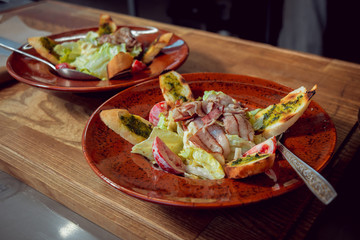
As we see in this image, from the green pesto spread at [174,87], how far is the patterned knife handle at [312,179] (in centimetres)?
40

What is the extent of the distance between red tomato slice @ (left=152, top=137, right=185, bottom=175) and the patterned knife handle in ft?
0.90

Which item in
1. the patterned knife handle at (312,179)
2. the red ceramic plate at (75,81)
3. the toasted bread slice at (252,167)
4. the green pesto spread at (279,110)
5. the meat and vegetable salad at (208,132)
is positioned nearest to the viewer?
the patterned knife handle at (312,179)

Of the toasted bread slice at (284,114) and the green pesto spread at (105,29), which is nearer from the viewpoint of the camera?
the toasted bread slice at (284,114)

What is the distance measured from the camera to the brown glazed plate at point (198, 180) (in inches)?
29.5

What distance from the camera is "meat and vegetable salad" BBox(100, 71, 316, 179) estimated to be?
875 mm

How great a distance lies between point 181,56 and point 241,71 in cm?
34

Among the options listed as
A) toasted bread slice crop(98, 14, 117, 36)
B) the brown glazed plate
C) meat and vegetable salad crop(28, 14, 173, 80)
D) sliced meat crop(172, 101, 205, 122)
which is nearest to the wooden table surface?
the brown glazed plate

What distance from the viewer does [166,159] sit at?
2.85ft

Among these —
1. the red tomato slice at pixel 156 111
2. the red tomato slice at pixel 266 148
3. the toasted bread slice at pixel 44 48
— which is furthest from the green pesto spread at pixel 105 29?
the red tomato slice at pixel 266 148

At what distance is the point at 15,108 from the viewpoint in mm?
1444

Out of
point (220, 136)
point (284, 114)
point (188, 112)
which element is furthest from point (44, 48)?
point (284, 114)

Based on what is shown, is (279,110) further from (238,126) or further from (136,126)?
(136,126)

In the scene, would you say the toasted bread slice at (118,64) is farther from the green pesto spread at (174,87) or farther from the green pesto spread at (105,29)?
the green pesto spread at (105,29)

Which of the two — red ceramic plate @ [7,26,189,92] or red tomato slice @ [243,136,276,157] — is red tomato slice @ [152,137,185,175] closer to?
red tomato slice @ [243,136,276,157]
